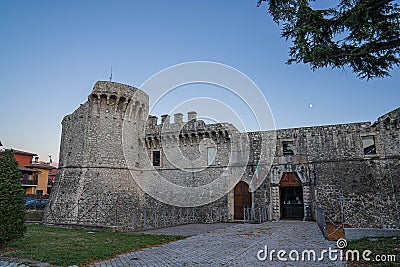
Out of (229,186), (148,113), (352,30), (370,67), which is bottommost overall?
(229,186)

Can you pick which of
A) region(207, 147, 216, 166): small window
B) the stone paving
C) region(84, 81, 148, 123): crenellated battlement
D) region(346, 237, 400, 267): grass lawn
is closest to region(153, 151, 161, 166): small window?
region(84, 81, 148, 123): crenellated battlement

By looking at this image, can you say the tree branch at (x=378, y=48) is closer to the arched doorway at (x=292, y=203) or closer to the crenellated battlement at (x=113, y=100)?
the arched doorway at (x=292, y=203)

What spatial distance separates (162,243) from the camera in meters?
9.02

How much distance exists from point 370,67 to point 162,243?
841cm

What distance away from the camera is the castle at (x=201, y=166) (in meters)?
15.2

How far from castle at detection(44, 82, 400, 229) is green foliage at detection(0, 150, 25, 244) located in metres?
8.04

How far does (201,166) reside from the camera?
18.4 meters

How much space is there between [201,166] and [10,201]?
38.8 ft

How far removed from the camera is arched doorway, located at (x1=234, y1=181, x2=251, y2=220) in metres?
17.2

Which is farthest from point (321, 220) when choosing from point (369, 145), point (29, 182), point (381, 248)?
point (29, 182)

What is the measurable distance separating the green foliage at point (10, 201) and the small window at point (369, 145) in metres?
16.8

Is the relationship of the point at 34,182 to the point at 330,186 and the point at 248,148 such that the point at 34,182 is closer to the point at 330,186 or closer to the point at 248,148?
the point at 248,148

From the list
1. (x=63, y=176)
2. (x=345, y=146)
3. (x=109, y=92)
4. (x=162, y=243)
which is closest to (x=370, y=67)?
(x=162, y=243)

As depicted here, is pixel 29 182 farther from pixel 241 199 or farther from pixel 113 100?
pixel 241 199
